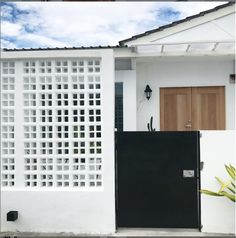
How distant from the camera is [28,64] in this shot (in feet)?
16.4

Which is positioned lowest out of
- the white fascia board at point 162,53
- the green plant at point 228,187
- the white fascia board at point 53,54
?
the green plant at point 228,187

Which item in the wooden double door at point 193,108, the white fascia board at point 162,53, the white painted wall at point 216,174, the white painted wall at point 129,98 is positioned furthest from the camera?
the wooden double door at point 193,108

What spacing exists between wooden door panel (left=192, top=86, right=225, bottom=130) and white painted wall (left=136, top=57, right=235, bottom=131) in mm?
150

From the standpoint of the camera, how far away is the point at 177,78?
7.67 metres

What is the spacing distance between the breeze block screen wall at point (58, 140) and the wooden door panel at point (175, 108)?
3.33 m

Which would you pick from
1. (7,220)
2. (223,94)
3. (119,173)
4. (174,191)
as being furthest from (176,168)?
(223,94)

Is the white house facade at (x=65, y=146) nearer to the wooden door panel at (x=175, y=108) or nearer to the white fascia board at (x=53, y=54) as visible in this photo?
the white fascia board at (x=53, y=54)

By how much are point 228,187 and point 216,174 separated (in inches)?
11.1

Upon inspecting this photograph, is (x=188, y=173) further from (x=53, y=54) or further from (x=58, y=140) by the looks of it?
(x=53, y=54)

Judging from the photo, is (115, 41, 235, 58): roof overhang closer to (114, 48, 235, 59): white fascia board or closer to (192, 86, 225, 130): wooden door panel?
(114, 48, 235, 59): white fascia board

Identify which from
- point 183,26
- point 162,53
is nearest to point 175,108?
point 162,53

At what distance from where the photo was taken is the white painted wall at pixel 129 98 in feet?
24.4

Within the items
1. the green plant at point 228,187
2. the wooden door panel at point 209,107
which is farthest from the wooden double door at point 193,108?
the green plant at point 228,187

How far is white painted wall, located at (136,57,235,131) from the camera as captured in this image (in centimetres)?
757
